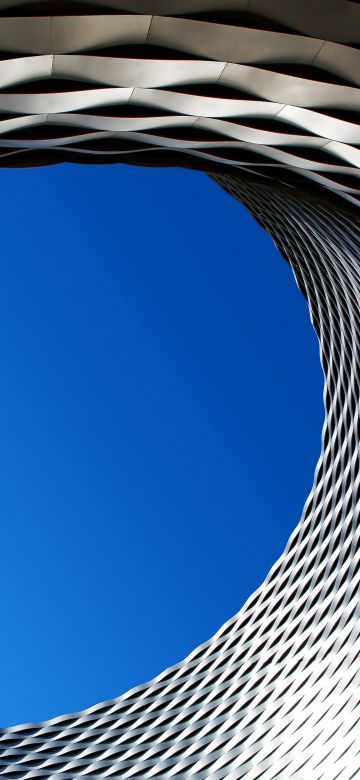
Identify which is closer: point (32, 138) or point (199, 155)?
point (32, 138)

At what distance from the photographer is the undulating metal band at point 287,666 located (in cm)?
2886

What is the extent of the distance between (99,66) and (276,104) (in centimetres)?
365

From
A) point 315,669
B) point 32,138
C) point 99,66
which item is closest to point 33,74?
point 99,66

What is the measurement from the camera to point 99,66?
12.9 m

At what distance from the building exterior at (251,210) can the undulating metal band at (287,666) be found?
9cm

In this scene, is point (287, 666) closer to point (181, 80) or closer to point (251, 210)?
point (251, 210)

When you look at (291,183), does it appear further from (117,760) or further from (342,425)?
→ (117,760)

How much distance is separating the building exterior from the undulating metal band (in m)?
0.09

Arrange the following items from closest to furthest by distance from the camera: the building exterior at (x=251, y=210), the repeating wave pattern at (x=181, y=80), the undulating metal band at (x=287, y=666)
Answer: the repeating wave pattern at (x=181, y=80), the building exterior at (x=251, y=210), the undulating metal band at (x=287, y=666)

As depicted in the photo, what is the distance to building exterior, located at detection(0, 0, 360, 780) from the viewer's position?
12.7 m

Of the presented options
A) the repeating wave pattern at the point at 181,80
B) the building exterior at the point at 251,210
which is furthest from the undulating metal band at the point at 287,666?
the repeating wave pattern at the point at 181,80

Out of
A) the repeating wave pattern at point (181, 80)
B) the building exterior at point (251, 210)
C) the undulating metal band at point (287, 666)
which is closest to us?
the repeating wave pattern at point (181, 80)

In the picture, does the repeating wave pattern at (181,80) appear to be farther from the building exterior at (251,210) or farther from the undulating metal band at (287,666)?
the undulating metal band at (287,666)

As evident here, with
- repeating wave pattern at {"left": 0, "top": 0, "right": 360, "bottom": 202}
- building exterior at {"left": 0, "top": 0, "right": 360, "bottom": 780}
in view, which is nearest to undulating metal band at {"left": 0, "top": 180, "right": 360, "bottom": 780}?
building exterior at {"left": 0, "top": 0, "right": 360, "bottom": 780}
